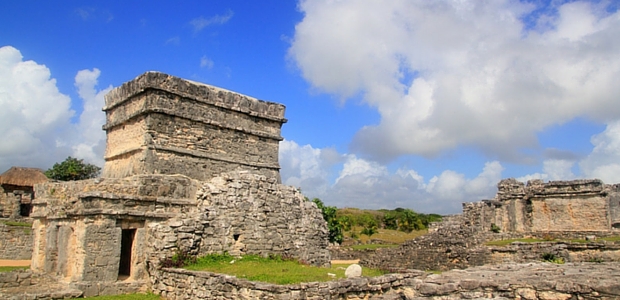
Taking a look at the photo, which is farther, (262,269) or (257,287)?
(262,269)

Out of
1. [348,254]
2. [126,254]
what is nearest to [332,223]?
[348,254]

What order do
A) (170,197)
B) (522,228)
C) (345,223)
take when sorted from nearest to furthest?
1. (170,197)
2. (522,228)
3. (345,223)

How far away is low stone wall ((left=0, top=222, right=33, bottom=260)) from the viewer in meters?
24.2

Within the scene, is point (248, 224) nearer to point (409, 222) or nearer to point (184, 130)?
point (184, 130)

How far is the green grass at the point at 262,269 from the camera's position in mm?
10883

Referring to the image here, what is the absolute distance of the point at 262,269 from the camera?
12.5 m

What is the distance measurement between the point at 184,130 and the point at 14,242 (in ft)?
47.0

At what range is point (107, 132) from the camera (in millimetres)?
18453

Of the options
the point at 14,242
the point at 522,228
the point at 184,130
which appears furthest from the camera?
the point at 522,228

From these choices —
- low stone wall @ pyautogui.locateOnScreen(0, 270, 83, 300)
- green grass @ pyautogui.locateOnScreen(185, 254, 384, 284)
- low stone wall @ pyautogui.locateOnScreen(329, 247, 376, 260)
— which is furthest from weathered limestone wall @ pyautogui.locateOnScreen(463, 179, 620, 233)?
low stone wall @ pyautogui.locateOnScreen(0, 270, 83, 300)

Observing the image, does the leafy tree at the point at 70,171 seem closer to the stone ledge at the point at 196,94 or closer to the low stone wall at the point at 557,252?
the stone ledge at the point at 196,94

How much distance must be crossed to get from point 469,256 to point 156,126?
12.8 m

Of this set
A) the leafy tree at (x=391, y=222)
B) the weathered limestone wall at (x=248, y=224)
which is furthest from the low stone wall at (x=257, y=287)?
the leafy tree at (x=391, y=222)

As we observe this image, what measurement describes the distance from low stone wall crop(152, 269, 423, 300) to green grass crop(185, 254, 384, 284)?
0.49 metres
